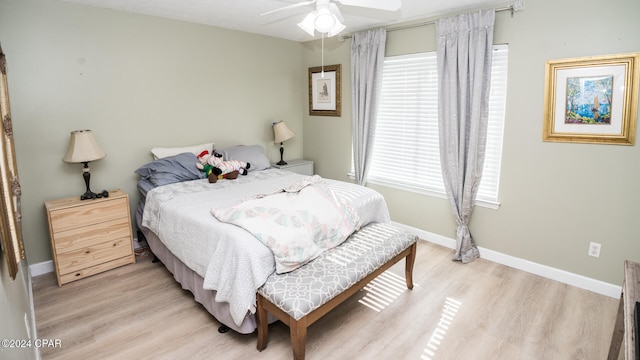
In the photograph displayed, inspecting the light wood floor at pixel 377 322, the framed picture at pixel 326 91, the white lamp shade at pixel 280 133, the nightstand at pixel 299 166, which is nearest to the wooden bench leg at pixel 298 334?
the light wood floor at pixel 377 322

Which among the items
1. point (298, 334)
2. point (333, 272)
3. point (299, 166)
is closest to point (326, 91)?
point (299, 166)

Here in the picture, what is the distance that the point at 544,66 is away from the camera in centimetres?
273

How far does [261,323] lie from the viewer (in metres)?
2.07

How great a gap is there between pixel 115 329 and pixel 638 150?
12.6 ft

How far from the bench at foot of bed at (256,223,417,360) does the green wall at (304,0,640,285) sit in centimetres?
119

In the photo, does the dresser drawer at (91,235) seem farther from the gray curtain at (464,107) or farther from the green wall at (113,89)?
the gray curtain at (464,107)

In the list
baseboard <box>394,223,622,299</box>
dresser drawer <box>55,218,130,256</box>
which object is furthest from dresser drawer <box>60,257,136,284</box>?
baseboard <box>394,223,622,299</box>

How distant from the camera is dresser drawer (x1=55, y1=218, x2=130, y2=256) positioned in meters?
2.74

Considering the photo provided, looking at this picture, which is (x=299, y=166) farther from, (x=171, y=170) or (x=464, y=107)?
(x=464, y=107)

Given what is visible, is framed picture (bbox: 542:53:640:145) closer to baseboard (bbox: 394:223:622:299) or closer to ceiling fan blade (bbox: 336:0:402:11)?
baseboard (bbox: 394:223:622:299)

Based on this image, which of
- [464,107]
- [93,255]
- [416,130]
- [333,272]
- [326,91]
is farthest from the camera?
[326,91]

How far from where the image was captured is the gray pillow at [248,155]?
372 cm

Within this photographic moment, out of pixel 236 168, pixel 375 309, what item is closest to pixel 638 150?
pixel 375 309

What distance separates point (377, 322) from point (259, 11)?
2.84m
